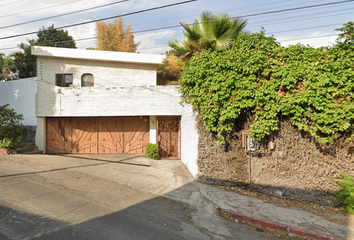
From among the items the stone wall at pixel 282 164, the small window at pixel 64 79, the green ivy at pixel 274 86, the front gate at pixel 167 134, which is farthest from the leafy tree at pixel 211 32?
the small window at pixel 64 79

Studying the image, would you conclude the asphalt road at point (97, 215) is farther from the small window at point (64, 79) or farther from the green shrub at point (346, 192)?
the small window at point (64, 79)

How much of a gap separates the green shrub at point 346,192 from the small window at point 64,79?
44.2 ft

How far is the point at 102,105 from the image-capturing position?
11578 millimetres

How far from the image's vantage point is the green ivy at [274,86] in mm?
6219

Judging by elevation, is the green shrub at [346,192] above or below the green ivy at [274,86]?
below

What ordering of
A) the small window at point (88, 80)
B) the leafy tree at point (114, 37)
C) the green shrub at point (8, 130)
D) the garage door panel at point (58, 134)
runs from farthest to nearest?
1. the leafy tree at point (114, 37)
2. the small window at point (88, 80)
3. the garage door panel at point (58, 134)
4. the green shrub at point (8, 130)

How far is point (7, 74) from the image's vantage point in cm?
2081

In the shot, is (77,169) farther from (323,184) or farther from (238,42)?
(323,184)

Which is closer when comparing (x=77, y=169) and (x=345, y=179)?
(x=345, y=179)

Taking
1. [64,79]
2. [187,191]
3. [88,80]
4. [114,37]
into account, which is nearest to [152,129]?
[88,80]

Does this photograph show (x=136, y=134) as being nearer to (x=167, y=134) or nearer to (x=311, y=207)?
(x=167, y=134)

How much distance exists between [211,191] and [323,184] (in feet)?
11.6

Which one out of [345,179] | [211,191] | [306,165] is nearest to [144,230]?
[211,191]

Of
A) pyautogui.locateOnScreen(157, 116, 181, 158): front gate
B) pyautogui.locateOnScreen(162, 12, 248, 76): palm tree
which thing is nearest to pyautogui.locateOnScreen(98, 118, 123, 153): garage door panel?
pyautogui.locateOnScreen(157, 116, 181, 158): front gate
